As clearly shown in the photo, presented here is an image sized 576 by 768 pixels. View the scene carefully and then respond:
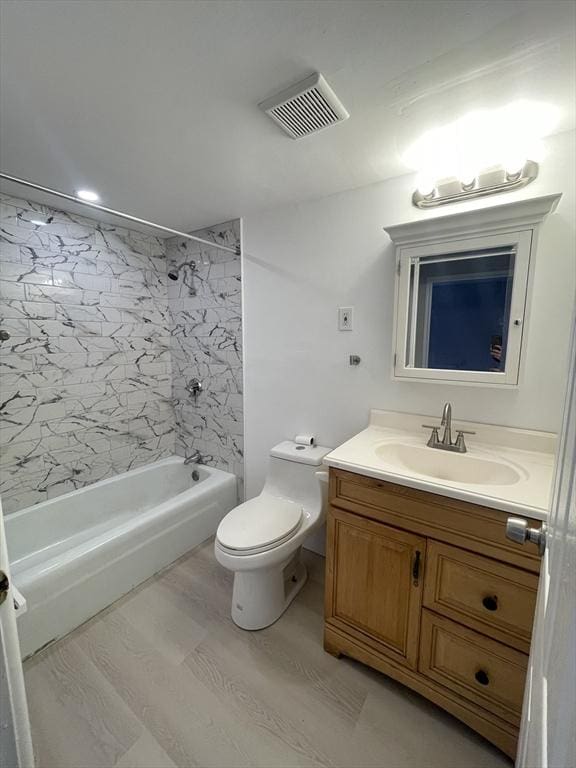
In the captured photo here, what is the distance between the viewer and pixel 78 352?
2123mm

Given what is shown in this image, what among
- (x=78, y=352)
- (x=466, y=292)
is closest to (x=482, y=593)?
(x=466, y=292)

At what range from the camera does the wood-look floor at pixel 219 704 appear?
106 centimetres

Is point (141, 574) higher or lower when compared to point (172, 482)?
lower

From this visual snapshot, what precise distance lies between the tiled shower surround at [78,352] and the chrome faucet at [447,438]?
167 cm

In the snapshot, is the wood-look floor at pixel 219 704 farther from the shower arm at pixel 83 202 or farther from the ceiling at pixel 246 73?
the ceiling at pixel 246 73

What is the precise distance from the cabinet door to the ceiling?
1.51 m

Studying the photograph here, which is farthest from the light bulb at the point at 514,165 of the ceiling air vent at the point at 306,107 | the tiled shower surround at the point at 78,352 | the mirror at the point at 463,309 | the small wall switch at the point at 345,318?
the tiled shower surround at the point at 78,352

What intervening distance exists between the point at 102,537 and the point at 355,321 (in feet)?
5.80

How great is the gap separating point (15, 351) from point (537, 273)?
2.69 metres

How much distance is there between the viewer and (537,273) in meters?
1.29

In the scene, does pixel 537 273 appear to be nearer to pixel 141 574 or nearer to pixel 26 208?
pixel 141 574

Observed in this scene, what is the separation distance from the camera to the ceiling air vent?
100 cm

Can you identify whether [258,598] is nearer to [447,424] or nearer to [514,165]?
[447,424]

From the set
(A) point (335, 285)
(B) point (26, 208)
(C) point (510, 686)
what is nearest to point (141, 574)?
(C) point (510, 686)
